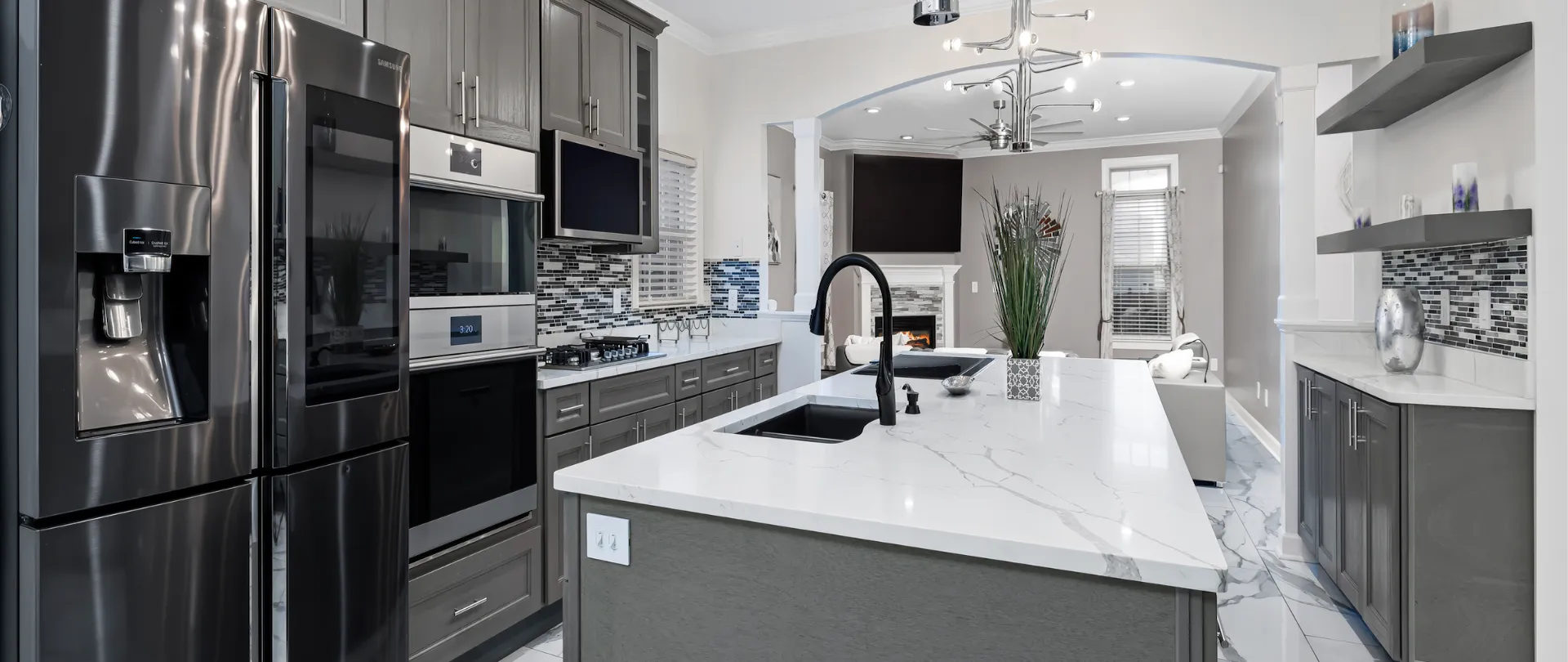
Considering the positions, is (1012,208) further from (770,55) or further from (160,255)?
(770,55)

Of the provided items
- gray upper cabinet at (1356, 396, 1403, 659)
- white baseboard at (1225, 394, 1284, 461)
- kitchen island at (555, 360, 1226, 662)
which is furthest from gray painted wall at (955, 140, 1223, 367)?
kitchen island at (555, 360, 1226, 662)

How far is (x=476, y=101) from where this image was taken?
2.53 m

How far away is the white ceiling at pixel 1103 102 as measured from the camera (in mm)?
5520

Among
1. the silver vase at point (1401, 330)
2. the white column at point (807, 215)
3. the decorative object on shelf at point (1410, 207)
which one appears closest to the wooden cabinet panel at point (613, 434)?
the white column at point (807, 215)

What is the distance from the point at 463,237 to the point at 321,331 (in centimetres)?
71

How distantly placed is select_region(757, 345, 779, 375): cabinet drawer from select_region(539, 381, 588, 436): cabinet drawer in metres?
1.66

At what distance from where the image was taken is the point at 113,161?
1.40m

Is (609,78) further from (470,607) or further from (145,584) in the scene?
(145,584)

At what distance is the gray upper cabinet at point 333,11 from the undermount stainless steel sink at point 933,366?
1.87m

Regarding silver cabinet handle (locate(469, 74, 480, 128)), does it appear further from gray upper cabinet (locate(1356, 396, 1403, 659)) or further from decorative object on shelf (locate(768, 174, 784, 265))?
decorative object on shelf (locate(768, 174, 784, 265))

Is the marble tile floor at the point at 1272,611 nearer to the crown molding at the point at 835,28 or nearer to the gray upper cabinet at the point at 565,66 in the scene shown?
the gray upper cabinet at the point at 565,66

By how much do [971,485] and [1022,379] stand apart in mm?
1003

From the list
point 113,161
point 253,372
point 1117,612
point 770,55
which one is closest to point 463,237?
point 253,372

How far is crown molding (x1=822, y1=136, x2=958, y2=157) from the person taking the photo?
834 centimetres
